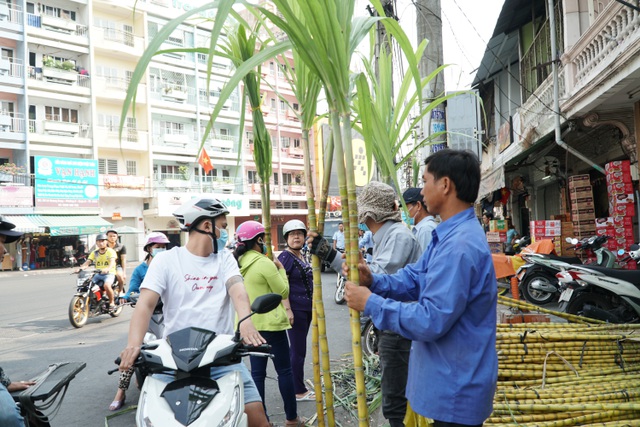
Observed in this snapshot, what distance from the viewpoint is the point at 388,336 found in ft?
9.80

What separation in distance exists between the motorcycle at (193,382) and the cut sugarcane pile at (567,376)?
161 centimetres

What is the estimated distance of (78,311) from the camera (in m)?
8.32

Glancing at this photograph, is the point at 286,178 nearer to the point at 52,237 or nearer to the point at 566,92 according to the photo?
the point at 52,237

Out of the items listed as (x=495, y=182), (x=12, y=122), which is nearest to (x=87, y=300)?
(x=495, y=182)

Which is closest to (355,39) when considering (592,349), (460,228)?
(460,228)

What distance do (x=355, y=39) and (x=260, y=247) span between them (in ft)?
7.49

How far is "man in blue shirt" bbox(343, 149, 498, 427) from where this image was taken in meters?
1.72

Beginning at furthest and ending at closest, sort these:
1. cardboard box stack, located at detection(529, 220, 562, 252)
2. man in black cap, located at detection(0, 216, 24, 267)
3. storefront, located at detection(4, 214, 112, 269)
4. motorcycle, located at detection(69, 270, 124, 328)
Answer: storefront, located at detection(4, 214, 112, 269)
cardboard box stack, located at detection(529, 220, 562, 252)
motorcycle, located at detection(69, 270, 124, 328)
man in black cap, located at detection(0, 216, 24, 267)

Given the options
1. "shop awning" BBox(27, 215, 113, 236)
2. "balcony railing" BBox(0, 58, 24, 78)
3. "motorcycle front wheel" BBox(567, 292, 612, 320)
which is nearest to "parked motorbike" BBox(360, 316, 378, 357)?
"motorcycle front wheel" BBox(567, 292, 612, 320)

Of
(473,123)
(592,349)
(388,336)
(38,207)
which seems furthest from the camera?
(38,207)

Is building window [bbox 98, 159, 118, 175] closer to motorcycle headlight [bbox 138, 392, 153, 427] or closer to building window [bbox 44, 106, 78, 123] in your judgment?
building window [bbox 44, 106, 78, 123]

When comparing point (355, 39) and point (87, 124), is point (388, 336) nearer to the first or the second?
point (355, 39)

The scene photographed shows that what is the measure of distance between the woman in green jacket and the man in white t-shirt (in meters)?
1.12

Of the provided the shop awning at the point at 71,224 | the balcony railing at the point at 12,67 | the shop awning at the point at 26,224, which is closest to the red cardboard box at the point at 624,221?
the shop awning at the point at 26,224
